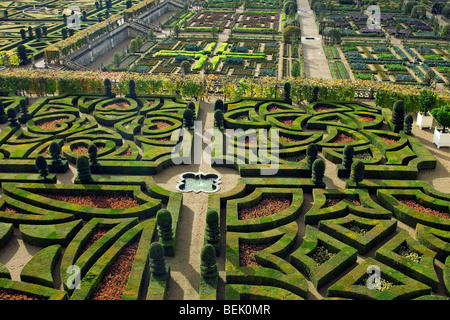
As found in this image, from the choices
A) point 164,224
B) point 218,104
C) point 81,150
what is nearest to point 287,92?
point 218,104

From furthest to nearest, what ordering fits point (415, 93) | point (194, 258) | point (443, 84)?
point (443, 84) → point (415, 93) → point (194, 258)

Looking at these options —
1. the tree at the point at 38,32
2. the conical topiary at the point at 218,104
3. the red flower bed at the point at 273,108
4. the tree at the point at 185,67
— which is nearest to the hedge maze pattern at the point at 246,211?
the conical topiary at the point at 218,104

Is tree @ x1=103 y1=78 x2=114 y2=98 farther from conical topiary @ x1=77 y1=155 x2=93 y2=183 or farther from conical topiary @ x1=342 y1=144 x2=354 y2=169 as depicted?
conical topiary @ x1=342 y1=144 x2=354 y2=169

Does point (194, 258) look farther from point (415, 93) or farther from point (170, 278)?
point (415, 93)

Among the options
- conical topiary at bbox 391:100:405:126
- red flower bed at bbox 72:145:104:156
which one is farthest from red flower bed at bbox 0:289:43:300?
conical topiary at bbox 391:100:405:126
